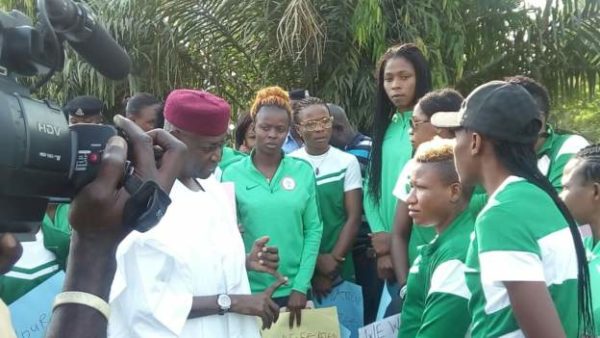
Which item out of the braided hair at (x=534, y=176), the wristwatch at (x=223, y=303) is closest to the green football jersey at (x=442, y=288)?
the braided hair at (x=534, y=176)

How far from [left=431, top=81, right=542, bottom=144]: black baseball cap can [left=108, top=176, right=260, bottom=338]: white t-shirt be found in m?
1.03

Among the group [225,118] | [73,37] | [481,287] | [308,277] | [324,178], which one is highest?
[73,37]

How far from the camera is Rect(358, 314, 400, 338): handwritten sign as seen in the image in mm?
4496

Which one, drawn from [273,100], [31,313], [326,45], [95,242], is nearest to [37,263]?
[31,313]

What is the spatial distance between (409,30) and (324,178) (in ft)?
11.2

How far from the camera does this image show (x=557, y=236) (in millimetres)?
2855

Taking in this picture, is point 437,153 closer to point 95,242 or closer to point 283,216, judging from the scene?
point 283,216

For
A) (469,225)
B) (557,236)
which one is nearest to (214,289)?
(469,225)

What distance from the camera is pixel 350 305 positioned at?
17.7ft

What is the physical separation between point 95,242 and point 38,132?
32 cm

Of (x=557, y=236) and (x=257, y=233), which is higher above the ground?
(x=557, y=236)

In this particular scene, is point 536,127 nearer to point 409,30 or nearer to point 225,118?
point 225,118

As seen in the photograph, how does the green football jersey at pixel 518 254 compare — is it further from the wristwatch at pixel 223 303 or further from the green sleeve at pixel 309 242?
the green sleeve at pixel 309 242

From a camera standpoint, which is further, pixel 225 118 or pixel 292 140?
pixel 292 140
